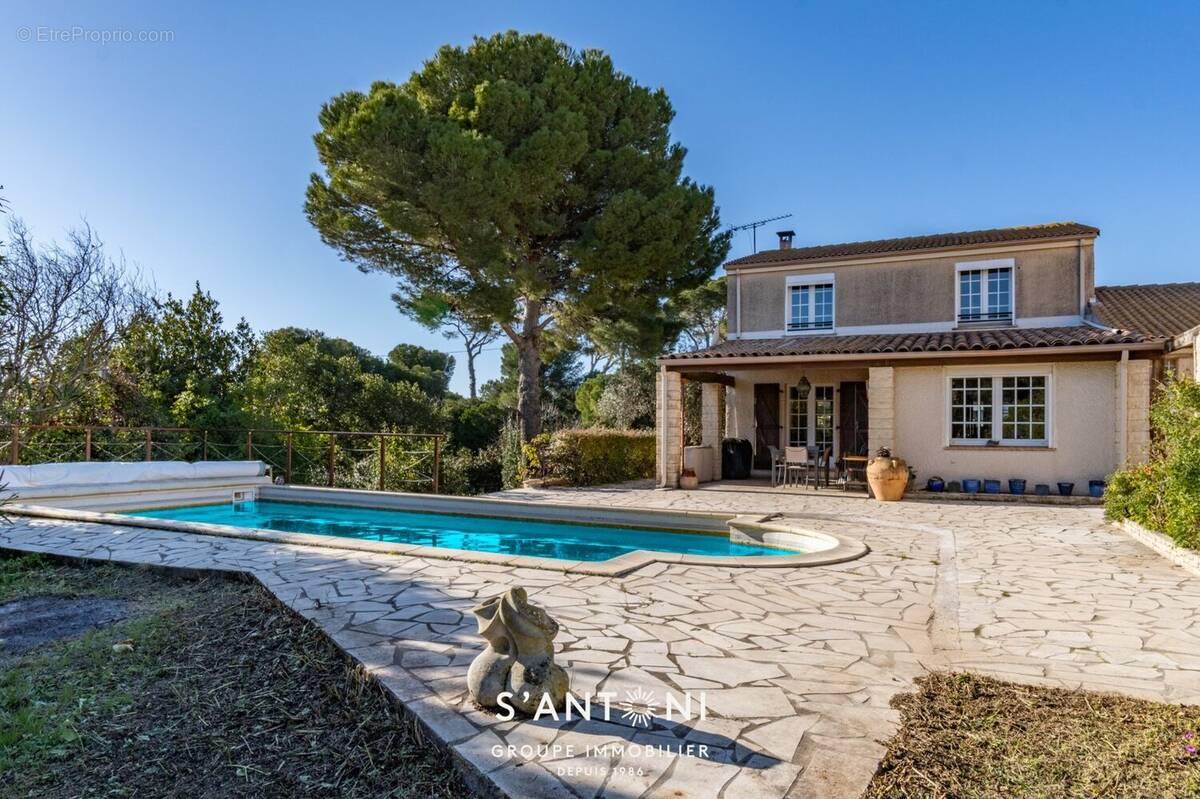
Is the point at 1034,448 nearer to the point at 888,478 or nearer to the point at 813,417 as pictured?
the point at 888,478

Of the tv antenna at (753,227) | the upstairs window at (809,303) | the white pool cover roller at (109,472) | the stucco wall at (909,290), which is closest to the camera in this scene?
the white pool cover roller at (109,472)

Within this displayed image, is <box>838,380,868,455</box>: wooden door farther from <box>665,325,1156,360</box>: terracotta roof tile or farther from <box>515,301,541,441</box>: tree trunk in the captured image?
<box>515,301,541,441</box>: tree trunk

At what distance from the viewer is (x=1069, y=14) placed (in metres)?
10.5

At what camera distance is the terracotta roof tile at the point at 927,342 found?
11.2 metres

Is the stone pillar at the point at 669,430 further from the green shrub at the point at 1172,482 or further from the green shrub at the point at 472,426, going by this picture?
the green shrub at the point at 472,426

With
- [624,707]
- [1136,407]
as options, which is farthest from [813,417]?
[624,707]

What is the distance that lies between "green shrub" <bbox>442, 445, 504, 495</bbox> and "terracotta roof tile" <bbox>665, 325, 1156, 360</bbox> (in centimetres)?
588

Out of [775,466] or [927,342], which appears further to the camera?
[775,466]

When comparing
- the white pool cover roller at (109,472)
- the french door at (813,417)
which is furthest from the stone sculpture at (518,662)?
the french door at (813,417)

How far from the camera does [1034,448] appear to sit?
12031 mm

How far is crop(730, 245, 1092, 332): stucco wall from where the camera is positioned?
1354 centimetres

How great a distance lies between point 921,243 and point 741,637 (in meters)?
13.9

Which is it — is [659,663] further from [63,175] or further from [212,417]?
[212,417]

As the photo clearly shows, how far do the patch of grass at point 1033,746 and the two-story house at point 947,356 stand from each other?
9.39 meters
